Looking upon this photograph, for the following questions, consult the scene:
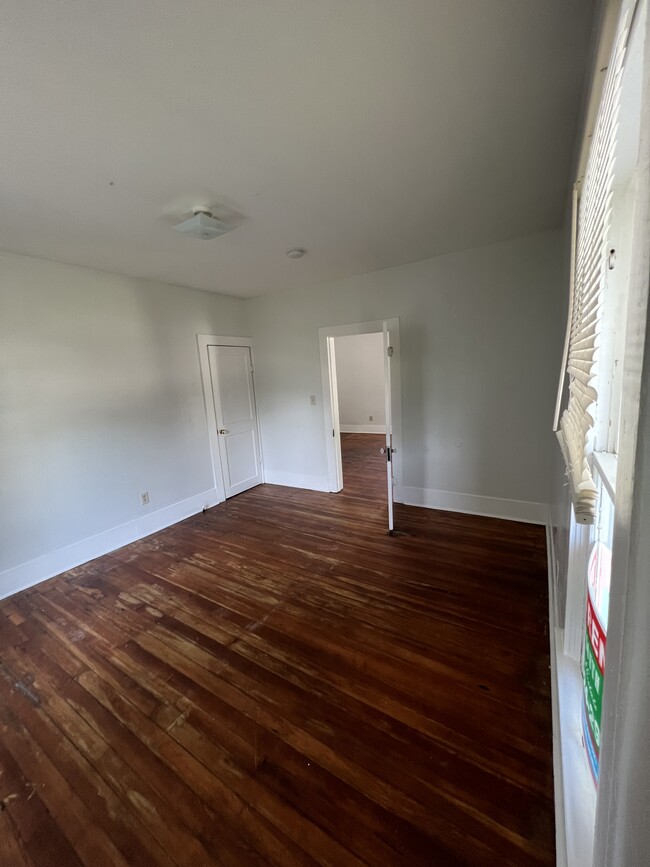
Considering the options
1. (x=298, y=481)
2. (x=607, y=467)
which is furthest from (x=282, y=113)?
(x=298, y=481)

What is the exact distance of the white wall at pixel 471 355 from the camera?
9.30ft

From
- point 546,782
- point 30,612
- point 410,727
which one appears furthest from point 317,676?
point 30,612

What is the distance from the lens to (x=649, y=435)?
0.33 m

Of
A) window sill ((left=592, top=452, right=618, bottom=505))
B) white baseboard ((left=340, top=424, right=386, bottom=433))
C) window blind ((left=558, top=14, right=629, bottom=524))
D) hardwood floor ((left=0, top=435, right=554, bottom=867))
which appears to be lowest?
hardwood floor ((left=0, top=435, right=554, bottom=867))

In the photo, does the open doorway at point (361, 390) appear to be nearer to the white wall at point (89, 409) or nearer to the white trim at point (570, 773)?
the white wall at point (89, 409)

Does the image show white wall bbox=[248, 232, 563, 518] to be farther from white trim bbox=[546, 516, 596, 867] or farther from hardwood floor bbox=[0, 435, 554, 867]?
white trim bbox=[546, 516, 596, 867]

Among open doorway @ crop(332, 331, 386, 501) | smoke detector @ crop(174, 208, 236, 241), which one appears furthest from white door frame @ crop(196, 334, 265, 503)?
open doorway @ crop(332, 331, 386, 501)

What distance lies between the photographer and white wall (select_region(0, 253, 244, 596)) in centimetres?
257

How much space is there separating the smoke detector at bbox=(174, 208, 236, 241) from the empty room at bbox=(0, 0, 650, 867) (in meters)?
0.03

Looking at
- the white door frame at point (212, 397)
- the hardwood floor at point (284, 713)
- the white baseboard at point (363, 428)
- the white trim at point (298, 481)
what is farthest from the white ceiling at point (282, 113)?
the white baseboard at point (363, 428)

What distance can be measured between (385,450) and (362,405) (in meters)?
4.91

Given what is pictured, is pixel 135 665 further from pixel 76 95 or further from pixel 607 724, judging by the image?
pixel 76 95

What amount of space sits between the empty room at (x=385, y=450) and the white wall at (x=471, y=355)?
1.0 inches

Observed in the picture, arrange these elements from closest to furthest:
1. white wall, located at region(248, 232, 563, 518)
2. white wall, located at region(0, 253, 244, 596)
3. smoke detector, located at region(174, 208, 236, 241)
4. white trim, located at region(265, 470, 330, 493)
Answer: smoke detector, located at region(174, 208, 236, 241), white wall, located at region(0, 253, 244, 596), white wall, located at region(248, 232, 563, 518), white trim, located at region(265, 470, 330, 493)
